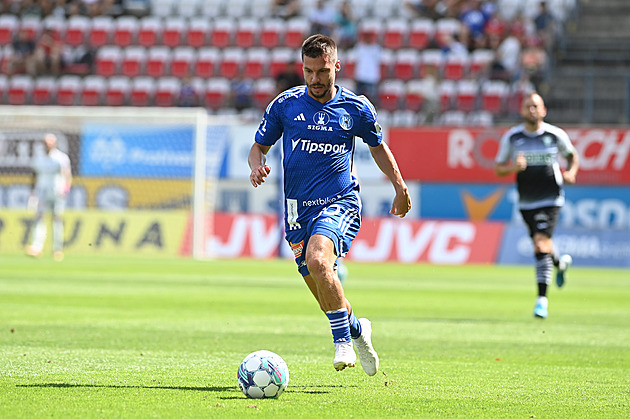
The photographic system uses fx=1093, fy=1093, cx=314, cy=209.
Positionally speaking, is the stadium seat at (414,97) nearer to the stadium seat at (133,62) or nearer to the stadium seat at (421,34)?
the stadium seat at (421,34)

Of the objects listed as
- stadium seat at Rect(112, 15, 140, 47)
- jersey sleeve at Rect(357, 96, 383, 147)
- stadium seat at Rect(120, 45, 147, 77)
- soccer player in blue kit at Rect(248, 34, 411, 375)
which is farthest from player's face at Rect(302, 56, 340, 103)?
stadium seat at Rect(112, 15, 140, 47)

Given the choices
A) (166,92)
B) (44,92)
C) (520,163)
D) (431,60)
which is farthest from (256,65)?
(520,163)

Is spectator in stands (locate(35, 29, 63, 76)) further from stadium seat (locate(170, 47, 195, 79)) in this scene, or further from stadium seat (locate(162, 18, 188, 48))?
stadium seat (locate(170, 47, 195, 79))

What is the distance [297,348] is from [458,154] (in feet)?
55.7

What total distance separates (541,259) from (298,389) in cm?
656

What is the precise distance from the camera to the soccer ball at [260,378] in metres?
6.23

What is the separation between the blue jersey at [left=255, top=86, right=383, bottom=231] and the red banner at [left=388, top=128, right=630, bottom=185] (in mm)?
18051

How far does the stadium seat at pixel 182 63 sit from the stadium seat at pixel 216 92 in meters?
1.01

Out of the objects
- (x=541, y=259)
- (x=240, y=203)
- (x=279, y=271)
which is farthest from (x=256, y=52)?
(x=541, y=259)

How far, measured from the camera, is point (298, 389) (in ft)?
21.8

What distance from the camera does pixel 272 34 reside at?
98.1 feet

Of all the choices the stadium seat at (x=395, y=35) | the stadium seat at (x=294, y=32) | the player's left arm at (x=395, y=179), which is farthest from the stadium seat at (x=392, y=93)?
the player's left arm at (x=395, y=179)

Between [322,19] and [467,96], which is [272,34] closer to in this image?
[322,19]

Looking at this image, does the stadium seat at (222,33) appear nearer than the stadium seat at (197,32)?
Yes
